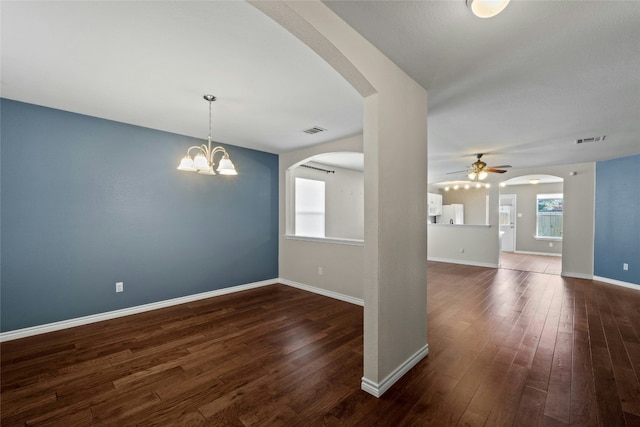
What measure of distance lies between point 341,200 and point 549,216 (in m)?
7.57

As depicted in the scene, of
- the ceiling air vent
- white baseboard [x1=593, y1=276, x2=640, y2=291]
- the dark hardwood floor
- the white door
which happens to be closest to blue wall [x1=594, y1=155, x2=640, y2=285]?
white baseboard [x1=593, y1=276, x2=640, y2=291]

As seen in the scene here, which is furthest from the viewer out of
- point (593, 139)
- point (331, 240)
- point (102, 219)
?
point (331, 240)

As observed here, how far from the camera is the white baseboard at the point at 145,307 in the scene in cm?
293

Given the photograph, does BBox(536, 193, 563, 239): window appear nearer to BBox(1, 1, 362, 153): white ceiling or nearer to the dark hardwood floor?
the dark hardwood floor

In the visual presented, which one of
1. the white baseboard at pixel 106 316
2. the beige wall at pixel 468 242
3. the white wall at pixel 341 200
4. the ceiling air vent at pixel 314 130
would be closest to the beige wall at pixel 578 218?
the beige wall at pixel 468 242

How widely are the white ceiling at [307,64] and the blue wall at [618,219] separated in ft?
7.42

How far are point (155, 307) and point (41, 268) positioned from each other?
52.8 inches

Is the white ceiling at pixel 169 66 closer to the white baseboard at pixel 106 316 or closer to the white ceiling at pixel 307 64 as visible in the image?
the white ceiling at pixel 307 64

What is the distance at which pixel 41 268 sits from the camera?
3020 millimetres

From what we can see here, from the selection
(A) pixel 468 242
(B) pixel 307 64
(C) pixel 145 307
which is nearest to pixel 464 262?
(A) pixel 468 242

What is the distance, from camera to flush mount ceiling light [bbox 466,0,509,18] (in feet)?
4.51

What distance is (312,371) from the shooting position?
2.28 m

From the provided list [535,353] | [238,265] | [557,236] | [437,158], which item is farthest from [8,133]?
[557,236]

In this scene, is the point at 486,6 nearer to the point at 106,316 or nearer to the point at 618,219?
the point at 106,316
